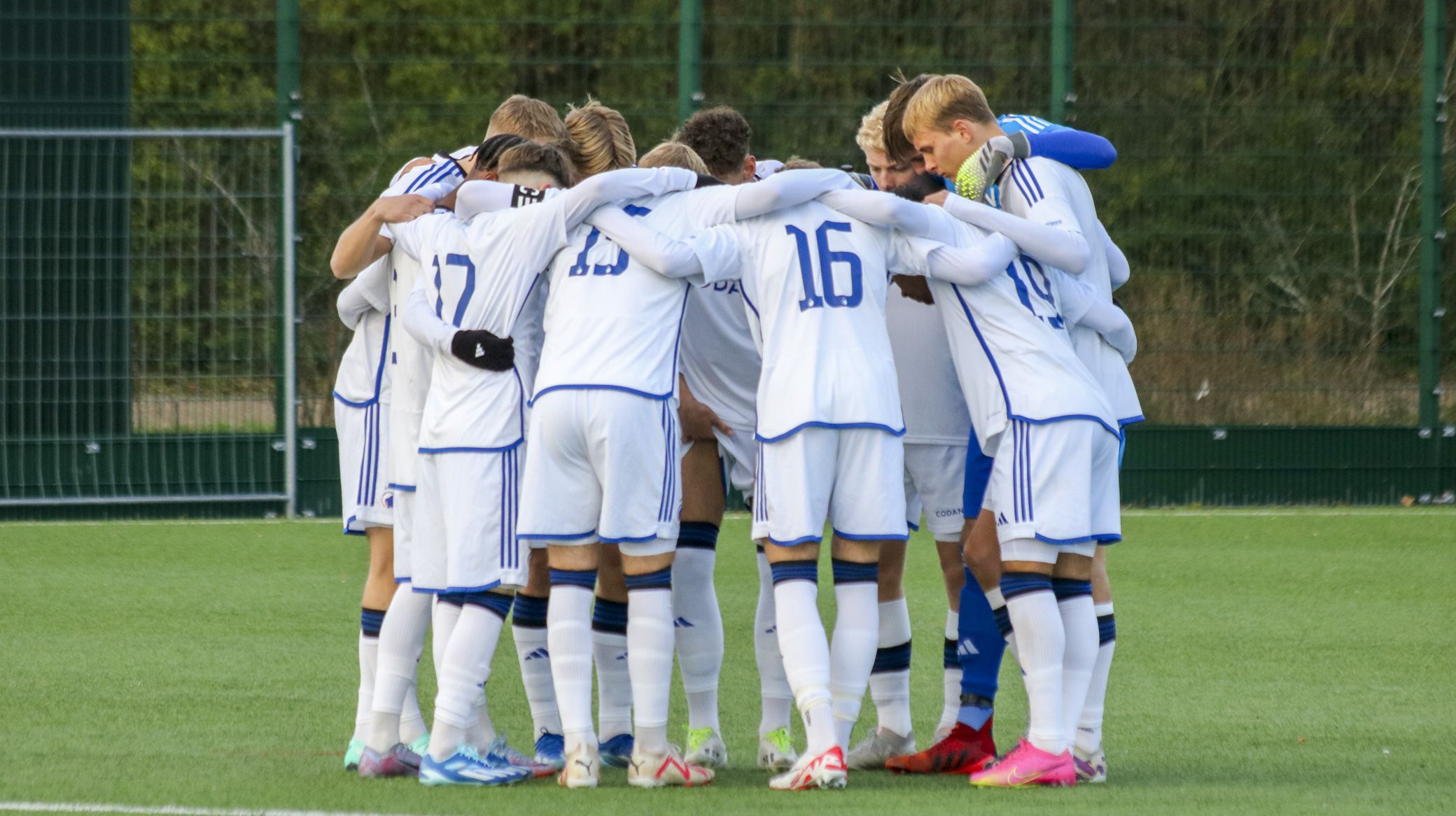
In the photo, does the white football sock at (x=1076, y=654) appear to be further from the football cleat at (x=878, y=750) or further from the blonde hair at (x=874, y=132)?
the blonde hair at (x=874, y=132)

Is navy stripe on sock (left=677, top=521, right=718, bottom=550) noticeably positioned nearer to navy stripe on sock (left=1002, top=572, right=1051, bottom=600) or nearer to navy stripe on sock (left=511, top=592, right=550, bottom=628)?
navy stripe on sock (left=511, top=592, right=550, bottom=628)

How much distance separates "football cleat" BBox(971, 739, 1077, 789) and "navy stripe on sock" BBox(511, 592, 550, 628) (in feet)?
3.92

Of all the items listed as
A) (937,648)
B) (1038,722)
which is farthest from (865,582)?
(937,648)

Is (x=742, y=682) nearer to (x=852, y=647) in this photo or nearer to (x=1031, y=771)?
(x=852, y=647)

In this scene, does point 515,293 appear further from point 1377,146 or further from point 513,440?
point 1377,146

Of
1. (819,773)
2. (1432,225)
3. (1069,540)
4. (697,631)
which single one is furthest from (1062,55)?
(819,773)

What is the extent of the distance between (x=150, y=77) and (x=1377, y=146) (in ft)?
23.2

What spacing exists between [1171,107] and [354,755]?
24.2ft

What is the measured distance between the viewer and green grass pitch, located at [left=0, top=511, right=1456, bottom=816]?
385cm

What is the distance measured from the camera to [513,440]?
410 cm

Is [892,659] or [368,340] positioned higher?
[368,340]

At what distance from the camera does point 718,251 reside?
4.05 metres

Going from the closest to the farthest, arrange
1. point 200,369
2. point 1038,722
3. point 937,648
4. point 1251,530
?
point 1038,722, point 937,648, point 1251,530, point 200,369

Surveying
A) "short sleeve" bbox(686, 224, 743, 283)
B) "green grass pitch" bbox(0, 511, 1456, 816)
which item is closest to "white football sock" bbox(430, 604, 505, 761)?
"green grass pitch" bbox(0, 511, 1456, 816)
